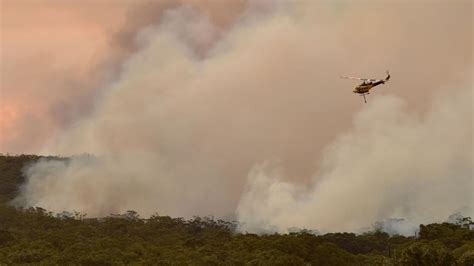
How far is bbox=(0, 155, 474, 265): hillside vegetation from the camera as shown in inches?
Result: 3748

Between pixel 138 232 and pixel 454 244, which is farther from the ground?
pixel 138 232

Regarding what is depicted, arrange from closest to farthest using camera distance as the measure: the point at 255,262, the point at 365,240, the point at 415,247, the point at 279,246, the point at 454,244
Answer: the point at 415,247, the point at 255,262, the point at 279,246, the point at 454,244, the point at 365,240

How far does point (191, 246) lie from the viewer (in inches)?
5344

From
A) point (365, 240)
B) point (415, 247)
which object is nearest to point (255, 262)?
point (415, 247)

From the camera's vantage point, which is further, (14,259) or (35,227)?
(35,227)

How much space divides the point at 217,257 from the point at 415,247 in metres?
41.2

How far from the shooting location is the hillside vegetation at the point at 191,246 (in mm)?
95188

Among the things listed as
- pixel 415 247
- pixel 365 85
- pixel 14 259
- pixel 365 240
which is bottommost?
pixel 415 247

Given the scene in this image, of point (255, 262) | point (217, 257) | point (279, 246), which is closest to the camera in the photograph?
point (255, 262)

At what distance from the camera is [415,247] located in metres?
71.9

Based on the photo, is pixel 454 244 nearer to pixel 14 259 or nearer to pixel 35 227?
pixel 14 259

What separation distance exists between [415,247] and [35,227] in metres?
105

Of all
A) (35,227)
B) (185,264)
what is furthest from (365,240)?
(35,227)

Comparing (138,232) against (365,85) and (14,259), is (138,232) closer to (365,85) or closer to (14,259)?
(14,259)
